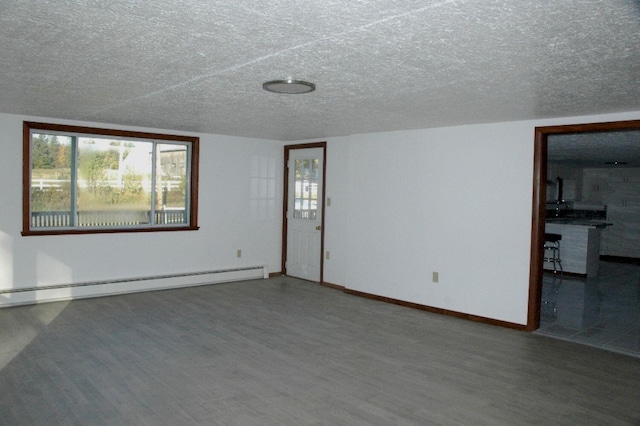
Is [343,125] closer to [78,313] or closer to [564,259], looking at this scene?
[78,313]

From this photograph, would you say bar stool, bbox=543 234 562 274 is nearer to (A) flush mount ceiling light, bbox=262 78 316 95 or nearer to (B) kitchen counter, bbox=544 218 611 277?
(B) kitchen counter, bbox=544 218 611 277

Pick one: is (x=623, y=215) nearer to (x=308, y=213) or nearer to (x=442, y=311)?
(x=442, y=311)

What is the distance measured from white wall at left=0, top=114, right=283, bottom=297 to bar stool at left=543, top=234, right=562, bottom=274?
4488 mm

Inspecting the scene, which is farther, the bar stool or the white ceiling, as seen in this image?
the bar stool

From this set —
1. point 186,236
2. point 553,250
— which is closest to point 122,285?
point 186,236

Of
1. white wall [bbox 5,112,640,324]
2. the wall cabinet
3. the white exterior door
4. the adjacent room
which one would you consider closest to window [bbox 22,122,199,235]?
the adjacent room

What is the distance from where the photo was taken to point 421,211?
20.4 ft

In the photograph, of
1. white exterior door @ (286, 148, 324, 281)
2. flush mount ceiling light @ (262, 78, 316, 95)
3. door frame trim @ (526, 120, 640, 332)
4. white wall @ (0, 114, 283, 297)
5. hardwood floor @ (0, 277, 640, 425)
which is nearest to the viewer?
hardwood floor @ (0, 277, 640, 425)

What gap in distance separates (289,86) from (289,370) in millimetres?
2214

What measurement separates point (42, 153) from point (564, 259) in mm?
8280

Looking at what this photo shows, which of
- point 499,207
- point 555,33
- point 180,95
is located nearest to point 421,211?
point 499,207

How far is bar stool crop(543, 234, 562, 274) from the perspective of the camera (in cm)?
A: 825

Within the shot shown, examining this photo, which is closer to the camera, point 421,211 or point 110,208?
point 421,211

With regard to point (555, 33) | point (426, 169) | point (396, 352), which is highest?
point (555, 33)
